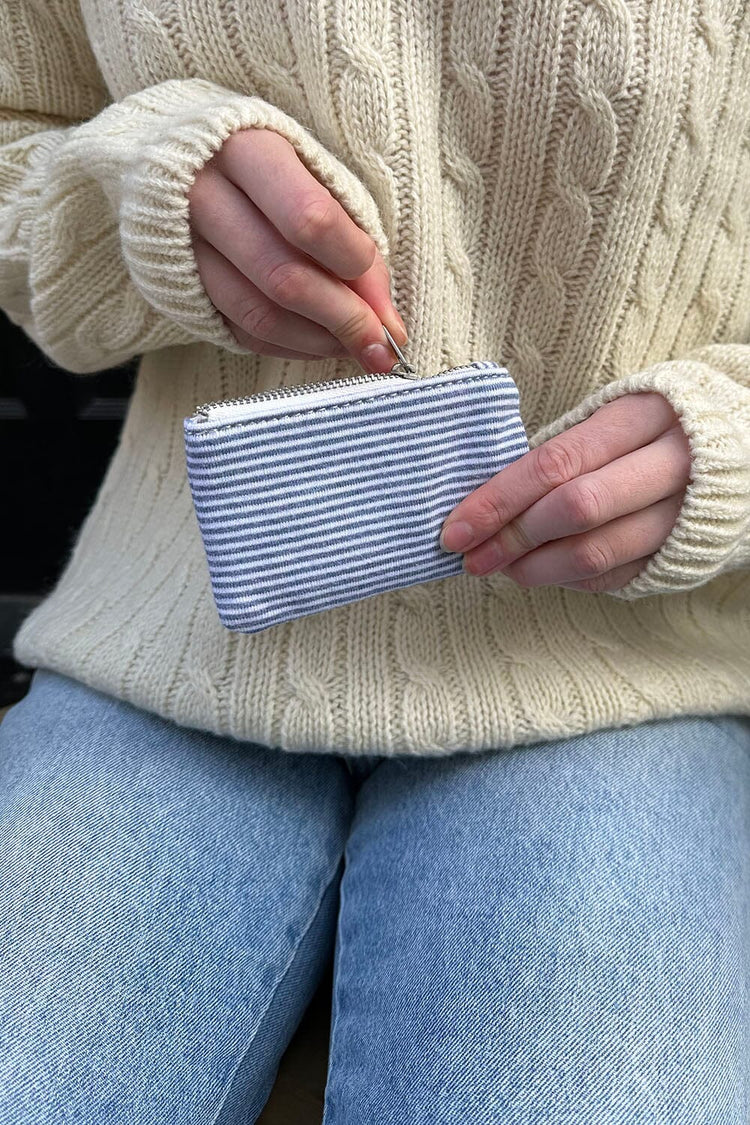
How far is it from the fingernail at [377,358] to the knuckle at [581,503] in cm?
16

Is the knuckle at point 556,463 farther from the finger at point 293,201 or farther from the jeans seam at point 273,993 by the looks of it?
the jeans seam at point 273,993

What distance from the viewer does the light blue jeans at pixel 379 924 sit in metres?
0.55

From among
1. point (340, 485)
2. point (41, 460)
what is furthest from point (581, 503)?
point (41, 460)

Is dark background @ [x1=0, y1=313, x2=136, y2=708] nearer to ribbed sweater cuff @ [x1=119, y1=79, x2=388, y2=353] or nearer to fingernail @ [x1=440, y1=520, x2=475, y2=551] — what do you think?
ribbed sweater cuff @ [x1=119, y1=79, x2=388, y2=353]

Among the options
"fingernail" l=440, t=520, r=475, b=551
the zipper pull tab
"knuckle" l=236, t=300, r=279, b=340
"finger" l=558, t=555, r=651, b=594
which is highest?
"knuckle" l=236, t=300, r=279, b=340

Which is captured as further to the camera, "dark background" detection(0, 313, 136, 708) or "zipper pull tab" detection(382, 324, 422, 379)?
"dark background" detection(0, 313, 136, 708)

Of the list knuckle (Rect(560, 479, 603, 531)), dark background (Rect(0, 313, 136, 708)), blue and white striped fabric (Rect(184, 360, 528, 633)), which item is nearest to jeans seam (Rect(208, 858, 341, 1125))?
blue and white striped fabric (Rect(184, 360, 528, 633))

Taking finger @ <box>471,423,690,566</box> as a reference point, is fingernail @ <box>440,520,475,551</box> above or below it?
below

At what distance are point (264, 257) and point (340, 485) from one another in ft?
0.52

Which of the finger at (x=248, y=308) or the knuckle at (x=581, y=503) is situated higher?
the finger at (x=248, y=308)

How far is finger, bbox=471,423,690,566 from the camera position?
0.55 m

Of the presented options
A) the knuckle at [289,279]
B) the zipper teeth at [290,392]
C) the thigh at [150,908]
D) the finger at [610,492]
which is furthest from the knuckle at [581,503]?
the thigh at [150,908]

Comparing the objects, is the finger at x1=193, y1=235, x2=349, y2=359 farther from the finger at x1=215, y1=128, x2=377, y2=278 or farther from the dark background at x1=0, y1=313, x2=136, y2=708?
the dark background at x1=0, y1=313, x2=136, y2=708

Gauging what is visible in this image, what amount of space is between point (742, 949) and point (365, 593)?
0.42 meters
